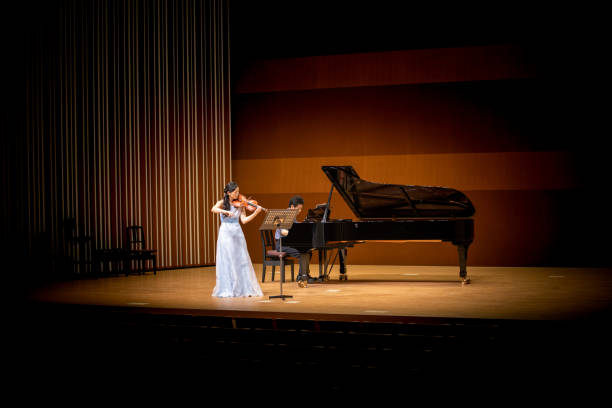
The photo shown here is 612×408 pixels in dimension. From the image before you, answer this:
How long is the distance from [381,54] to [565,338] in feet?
21.4

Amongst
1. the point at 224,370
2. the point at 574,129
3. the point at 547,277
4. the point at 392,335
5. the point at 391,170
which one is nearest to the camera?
the point at 224,370

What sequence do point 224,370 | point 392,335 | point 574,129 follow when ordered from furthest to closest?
1. point 574,129
2. point 392,335
3. point 224,370

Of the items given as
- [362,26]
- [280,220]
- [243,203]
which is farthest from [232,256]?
[362,26]

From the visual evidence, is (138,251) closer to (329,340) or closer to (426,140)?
(426,140)

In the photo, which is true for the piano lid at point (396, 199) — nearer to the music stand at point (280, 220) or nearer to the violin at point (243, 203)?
the violin at point (243, 203)

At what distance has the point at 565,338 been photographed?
12.5 feet

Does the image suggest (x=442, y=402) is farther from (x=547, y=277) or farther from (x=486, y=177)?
(x=486, y=177)

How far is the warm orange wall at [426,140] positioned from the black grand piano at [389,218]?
2349 mm

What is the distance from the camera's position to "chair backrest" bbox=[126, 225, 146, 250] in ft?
28.4

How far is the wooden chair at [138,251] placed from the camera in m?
8.37

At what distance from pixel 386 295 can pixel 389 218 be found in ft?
4.62

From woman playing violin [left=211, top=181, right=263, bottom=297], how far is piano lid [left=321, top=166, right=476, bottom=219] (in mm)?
1250

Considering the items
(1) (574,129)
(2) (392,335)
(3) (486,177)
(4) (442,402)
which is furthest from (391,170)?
(4) (442,402)

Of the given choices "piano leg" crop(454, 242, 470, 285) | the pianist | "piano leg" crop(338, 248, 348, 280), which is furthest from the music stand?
"piano leg" crop(454, 242, 470, 285)
